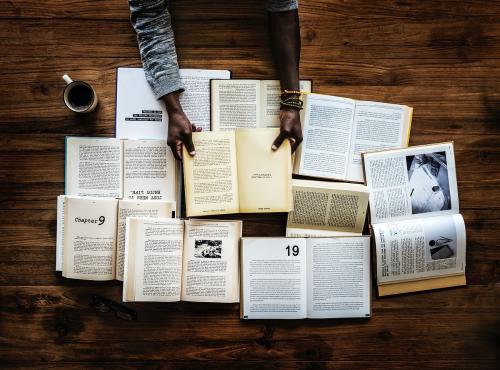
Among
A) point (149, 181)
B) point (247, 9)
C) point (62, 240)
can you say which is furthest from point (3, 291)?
point (247, 9)

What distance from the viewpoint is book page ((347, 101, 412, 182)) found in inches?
49.6

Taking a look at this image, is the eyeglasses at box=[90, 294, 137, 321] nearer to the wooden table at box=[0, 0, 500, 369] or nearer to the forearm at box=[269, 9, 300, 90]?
the wooden table at box=[0, 0, 500, 369]

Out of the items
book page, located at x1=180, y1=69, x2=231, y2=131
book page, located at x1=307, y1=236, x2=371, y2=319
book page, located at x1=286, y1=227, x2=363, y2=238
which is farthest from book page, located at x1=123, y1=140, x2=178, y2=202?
book page, located at x1=307, y1=236, x2=371, y2=319

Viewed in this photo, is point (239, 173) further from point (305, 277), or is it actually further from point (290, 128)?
point (305, 277)

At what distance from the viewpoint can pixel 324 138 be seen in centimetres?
125

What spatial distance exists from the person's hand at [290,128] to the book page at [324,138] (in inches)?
1.5

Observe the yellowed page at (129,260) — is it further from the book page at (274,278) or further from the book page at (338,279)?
the book page at (338,279)

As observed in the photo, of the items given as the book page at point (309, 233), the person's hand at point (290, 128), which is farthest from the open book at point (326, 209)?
the person's hand at point (290, 128)

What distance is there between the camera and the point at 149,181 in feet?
4.06

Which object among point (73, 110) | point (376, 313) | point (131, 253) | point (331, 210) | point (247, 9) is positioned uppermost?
point (247, 9)

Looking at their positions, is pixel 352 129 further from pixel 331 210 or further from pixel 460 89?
pixel 460 89

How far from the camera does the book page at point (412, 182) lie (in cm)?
125

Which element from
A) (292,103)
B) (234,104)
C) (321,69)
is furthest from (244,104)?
(321,69)

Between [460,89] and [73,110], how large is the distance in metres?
1.07
